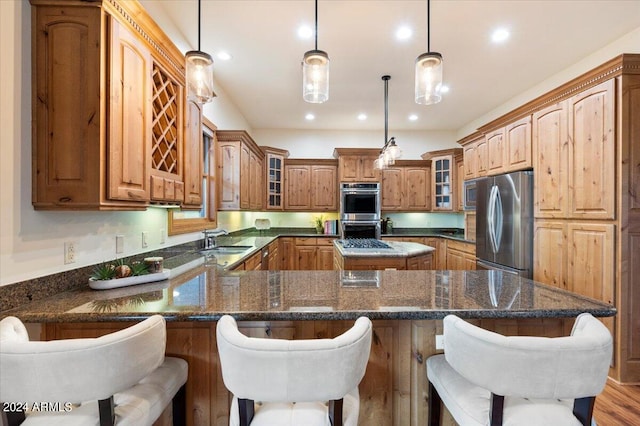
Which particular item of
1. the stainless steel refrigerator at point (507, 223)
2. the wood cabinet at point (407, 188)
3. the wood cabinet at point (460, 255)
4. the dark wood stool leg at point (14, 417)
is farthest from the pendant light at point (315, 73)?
the wood cabinet at point (407, 188)

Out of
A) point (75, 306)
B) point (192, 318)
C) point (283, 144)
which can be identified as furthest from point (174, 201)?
point (283, 144)

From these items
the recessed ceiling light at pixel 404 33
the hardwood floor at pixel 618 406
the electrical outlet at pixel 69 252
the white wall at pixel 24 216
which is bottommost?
the hardwood floor at pixel 618 406

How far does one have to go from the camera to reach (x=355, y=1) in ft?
7.59

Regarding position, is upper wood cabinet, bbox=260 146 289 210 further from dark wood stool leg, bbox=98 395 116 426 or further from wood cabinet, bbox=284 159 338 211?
dark wood stool leg, bbox=98 395 116 426

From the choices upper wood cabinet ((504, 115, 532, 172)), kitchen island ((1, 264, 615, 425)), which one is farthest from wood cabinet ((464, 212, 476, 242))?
kitchen island ((1, 264, 615, 425))

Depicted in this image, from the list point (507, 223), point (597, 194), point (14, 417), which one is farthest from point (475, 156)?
point (14, 417)

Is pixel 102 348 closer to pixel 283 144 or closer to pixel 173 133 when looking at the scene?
pixel 173 133

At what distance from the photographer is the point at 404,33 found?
2.72 meters

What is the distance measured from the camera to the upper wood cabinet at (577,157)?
2281mm

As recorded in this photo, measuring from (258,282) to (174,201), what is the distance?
2.92ft

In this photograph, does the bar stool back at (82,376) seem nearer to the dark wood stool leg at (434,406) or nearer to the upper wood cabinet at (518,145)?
the dark wood stool leg at (434,406)

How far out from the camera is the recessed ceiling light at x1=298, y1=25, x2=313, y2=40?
263 cm

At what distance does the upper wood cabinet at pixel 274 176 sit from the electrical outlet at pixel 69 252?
3919 millimetres

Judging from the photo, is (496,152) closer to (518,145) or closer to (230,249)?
(518,145)
